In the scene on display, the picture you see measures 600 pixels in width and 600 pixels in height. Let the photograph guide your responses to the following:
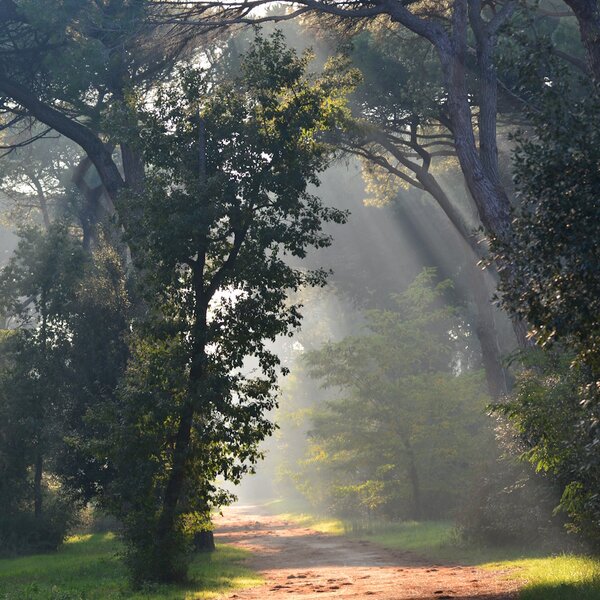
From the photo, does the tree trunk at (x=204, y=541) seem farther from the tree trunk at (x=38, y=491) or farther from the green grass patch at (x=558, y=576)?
the green grass patch at (x=558, y=576)

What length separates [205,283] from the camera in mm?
20500

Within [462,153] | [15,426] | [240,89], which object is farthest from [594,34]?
[15,426]

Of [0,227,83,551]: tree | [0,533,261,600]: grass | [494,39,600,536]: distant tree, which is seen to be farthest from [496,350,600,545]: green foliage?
[0,227,83,551]: tree

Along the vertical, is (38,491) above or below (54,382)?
below

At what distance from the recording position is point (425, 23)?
78.1ft

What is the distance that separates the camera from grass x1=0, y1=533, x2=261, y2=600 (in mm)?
18125

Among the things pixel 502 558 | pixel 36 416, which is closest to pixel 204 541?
pixel 36 416

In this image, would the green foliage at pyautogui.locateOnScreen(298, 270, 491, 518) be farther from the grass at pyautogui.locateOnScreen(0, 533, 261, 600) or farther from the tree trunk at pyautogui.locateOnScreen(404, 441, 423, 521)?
the grass at pyautogui.locateOnScreen(0, 533, 261, 600)

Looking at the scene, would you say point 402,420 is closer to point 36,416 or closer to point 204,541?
point 204,541

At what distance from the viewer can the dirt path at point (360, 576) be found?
16453 millimetres

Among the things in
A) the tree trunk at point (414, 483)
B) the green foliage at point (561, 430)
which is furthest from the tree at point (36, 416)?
the green foliage at point (561, 430)

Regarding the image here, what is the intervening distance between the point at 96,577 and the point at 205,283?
309 inches

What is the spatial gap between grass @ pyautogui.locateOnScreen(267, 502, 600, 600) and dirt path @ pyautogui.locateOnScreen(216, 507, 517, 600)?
19.7 inches

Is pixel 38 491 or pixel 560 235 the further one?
pixel 38 491
